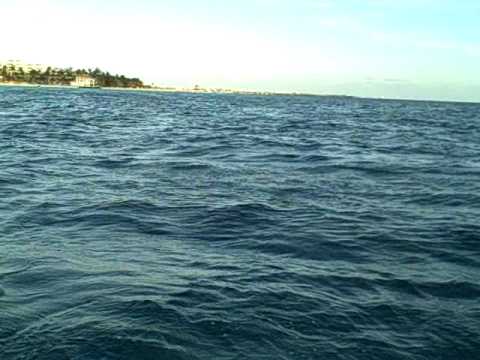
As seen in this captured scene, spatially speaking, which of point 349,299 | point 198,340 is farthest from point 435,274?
point 198,340

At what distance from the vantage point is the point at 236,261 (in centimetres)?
882

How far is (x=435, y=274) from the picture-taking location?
8.52m

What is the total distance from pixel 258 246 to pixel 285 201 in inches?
157

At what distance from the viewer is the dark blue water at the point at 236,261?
236 inches

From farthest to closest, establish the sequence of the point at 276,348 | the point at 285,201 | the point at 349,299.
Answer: the point at 285,201 < the point at 349,299 < the point at 276,348

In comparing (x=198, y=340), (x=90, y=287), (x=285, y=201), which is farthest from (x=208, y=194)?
(x=198, y=340)

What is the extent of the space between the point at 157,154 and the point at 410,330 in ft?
56.3

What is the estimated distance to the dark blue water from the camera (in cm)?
600

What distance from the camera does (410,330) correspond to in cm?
637

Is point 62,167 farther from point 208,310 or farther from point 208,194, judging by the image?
point 208,310

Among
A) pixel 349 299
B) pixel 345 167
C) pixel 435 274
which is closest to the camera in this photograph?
pixel 349 299

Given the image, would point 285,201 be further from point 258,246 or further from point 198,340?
point 198,340

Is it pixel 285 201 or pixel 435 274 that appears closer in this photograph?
pixel 435 274

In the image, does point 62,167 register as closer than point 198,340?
No
